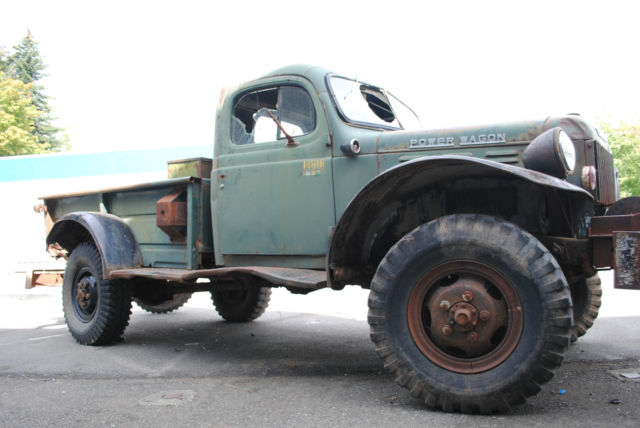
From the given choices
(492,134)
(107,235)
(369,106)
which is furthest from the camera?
(107,235)

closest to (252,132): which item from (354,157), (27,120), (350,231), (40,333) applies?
(354,157)

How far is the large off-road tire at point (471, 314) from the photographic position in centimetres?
267

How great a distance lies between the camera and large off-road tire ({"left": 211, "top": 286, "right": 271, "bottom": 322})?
20.2 ft

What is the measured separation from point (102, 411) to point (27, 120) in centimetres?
3527

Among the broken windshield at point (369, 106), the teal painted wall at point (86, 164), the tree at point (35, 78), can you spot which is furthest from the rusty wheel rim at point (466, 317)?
the tree at point (35, 78)

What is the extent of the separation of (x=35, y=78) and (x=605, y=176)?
44.4 metres

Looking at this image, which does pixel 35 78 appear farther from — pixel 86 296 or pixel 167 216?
pixel 167 216

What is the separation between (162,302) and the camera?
18.8ft

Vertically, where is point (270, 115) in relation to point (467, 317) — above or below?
above

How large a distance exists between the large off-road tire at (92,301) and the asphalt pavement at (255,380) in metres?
0.15

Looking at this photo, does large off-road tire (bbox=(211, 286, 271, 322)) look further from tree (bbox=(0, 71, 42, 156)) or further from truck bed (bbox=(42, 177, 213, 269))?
tree (bbox=(0, 71, 42, 156))

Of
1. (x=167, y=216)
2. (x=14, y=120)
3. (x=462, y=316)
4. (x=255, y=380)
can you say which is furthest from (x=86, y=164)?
(x=462, y=316)

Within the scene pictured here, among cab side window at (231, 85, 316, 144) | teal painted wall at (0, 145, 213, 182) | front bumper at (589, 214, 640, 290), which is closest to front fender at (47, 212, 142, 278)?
cab side window at (231, 85, 316, 144)

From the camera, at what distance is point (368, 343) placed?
4.90 m
